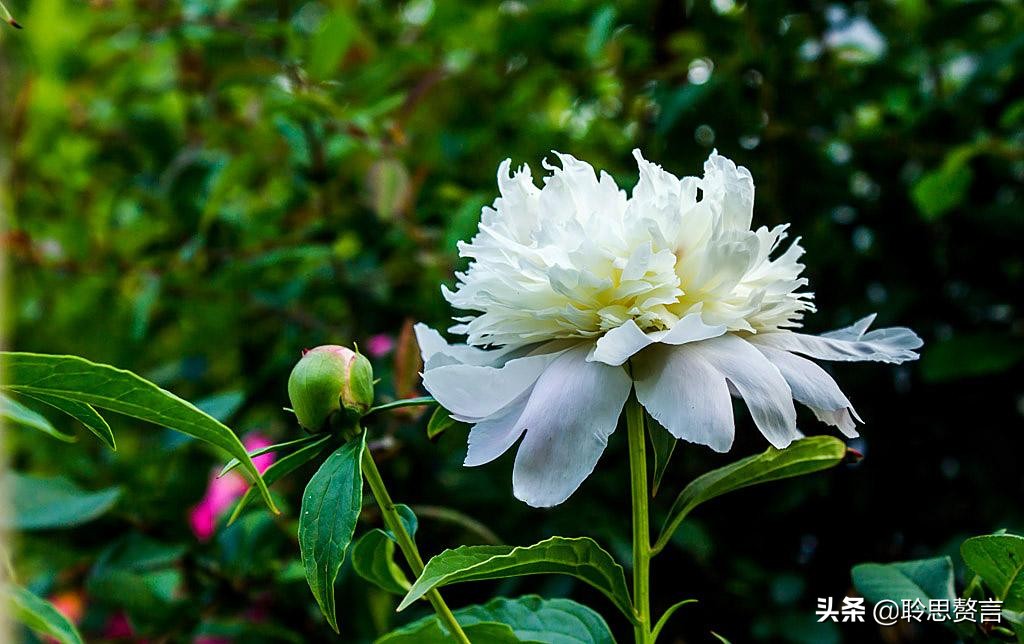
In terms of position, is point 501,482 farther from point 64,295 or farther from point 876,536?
point 64,295

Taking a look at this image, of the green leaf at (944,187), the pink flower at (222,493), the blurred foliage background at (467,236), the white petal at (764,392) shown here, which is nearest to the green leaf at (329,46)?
the blurred foliage background at (467,236)

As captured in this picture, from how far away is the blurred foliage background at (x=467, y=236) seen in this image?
2.36ft

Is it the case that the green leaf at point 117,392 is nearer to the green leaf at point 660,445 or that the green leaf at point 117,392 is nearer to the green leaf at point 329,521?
the green leaf at point 329,521

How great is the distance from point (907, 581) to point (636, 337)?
190mm

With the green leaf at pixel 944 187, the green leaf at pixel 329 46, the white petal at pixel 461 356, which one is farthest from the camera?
the green leaf at pixel 329 46

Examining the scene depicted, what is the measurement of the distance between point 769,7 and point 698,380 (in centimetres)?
60

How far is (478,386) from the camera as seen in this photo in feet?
1.13

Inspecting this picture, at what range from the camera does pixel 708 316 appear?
1.18ft

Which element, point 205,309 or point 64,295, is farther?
point 64,295

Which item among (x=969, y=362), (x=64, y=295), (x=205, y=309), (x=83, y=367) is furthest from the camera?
(x=64, y=295)

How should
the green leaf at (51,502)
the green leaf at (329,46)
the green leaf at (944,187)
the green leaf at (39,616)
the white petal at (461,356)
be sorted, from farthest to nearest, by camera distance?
the green leaf at (329,46)
the green leaf at (944,187)
the green leaf at (51,502)
the white petal at (461,356)
the green leaf at (39,616)

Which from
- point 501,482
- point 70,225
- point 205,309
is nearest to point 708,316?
point 501,482

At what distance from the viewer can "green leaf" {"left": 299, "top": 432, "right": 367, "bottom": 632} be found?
0.32 meters

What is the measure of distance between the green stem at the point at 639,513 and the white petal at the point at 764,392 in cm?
3
